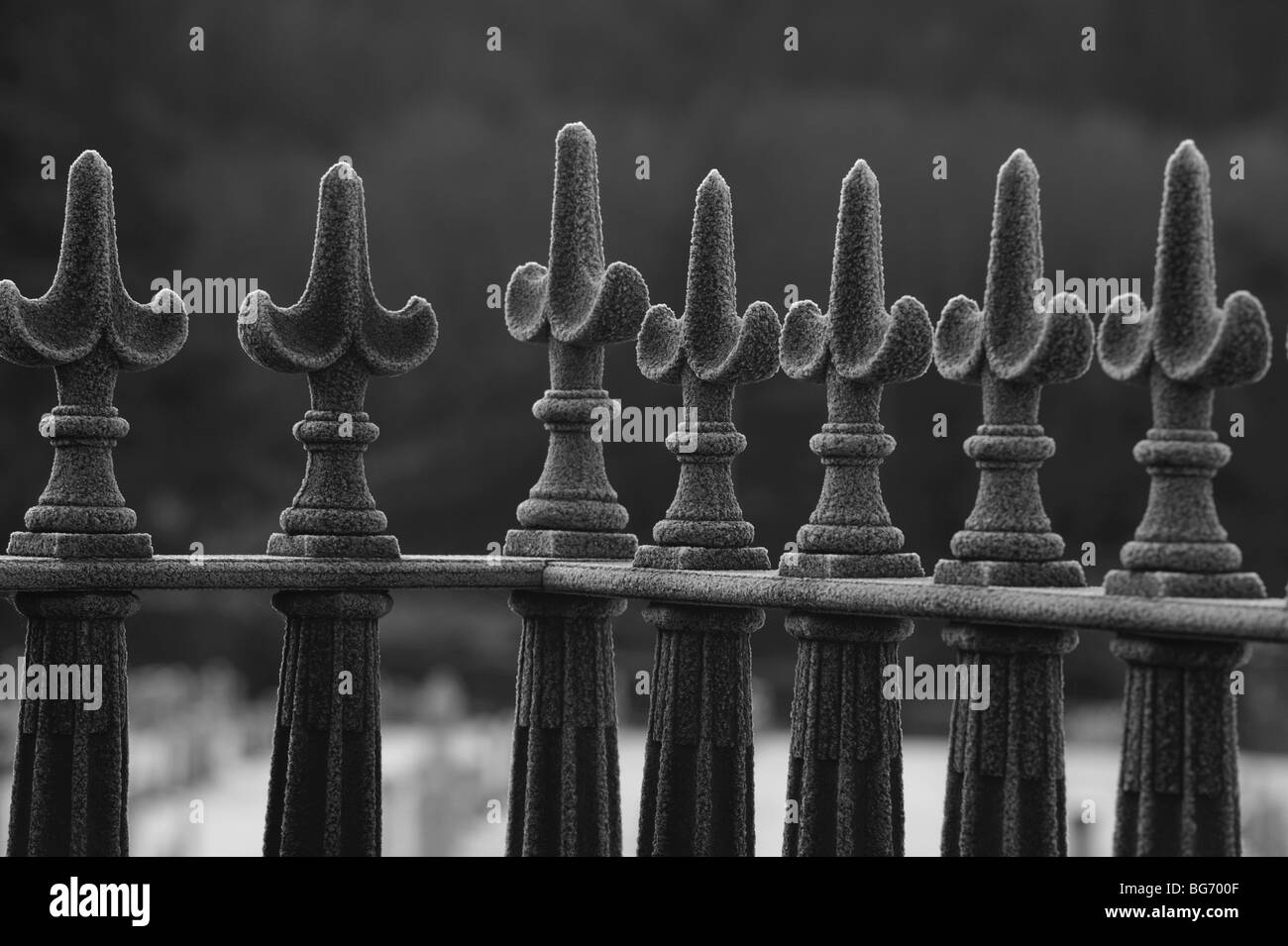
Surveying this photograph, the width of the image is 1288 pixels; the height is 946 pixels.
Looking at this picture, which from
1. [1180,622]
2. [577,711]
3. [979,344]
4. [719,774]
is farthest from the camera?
[577,711]

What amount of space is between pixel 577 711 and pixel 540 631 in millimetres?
438

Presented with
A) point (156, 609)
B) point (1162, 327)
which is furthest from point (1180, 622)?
point (156, 609)

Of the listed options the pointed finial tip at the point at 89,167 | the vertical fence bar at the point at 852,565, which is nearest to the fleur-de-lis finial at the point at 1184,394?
the vertical fence bar at the point at 852,565

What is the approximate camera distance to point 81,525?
27.9ft

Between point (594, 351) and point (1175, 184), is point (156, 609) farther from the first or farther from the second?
point (1175, 184)

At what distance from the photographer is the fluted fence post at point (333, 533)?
8875 mm

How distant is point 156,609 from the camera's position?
96.2 feet

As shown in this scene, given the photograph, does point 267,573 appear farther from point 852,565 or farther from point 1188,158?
point 1188,158

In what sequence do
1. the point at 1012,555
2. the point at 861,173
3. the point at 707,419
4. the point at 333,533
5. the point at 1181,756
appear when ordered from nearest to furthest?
the point at 1181,756 < the point at 1012,555 < the point at 861,173 < the point at 707,419 < the point at 333,533

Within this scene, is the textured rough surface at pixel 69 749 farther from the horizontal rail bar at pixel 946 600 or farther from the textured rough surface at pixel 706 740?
the textured rough surface at pixel 706 740

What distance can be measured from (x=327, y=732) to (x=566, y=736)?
1.12 m

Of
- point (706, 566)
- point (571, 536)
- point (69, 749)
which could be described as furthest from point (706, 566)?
point (69, 749)

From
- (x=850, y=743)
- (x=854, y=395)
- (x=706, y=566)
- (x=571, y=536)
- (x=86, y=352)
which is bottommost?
(x=850, y=743)

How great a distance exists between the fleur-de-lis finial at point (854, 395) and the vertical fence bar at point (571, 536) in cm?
133
